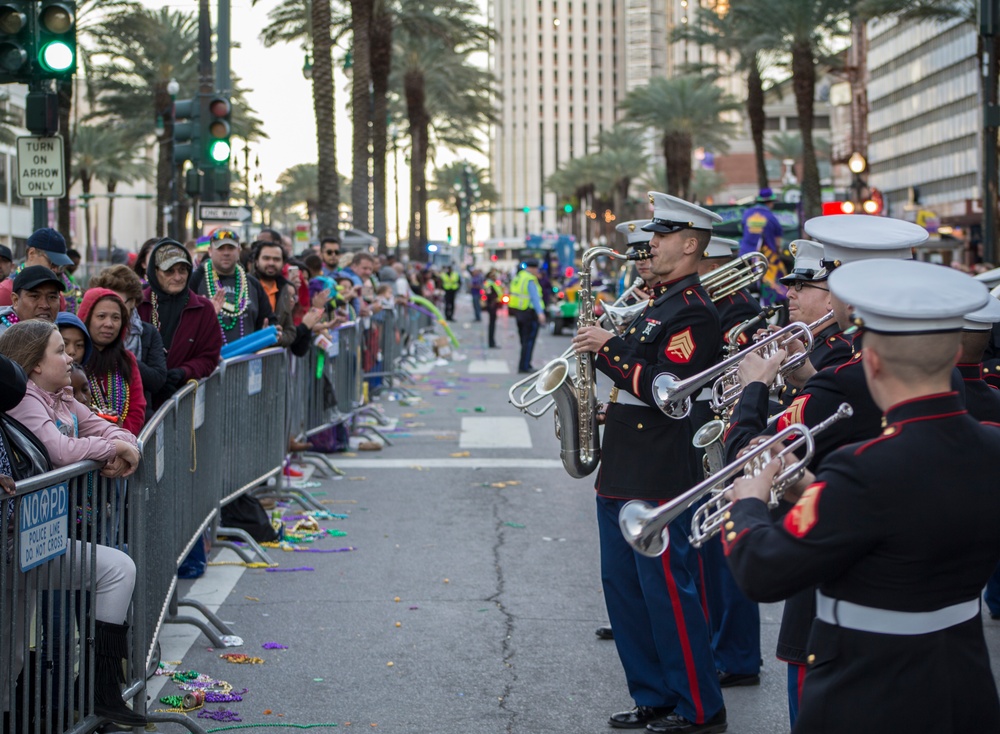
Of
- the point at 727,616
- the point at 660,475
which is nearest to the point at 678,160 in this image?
the point at 727,616

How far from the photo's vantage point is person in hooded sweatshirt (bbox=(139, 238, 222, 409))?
320 inches

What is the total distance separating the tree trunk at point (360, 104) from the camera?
1163 inches

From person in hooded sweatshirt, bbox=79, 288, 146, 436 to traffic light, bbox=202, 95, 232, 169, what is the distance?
9.90 m

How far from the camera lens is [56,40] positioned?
393 inches

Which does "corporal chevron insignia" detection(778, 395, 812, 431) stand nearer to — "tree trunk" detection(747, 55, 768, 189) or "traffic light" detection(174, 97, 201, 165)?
"traffic light" detection(174, 97, 201, 165)

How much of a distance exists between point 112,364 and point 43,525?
249cm

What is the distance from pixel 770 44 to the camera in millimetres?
40000

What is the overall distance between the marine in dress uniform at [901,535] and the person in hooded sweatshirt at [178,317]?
17.9ft

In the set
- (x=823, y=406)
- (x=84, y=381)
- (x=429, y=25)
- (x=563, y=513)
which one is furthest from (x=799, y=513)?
(x=429, y=25)

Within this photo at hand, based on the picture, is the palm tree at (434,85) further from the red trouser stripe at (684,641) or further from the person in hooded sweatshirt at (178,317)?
the red trouser stripe at (684,641)

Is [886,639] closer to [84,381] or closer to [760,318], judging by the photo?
[760,318]

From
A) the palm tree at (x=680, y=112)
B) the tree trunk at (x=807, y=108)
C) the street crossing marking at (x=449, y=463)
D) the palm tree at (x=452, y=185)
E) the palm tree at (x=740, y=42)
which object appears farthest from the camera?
the palm tree at (x=452, y=185)

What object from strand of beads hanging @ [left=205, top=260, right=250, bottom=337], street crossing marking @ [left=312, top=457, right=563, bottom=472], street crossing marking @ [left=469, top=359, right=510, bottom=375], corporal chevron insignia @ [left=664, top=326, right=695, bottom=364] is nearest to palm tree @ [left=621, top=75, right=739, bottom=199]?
street crossing marking @ [left=469, top=359, right=510, bottom=375]

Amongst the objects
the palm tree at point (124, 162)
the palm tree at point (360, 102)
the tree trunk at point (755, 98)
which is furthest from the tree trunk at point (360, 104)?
the palm tree at point (124, 162)
